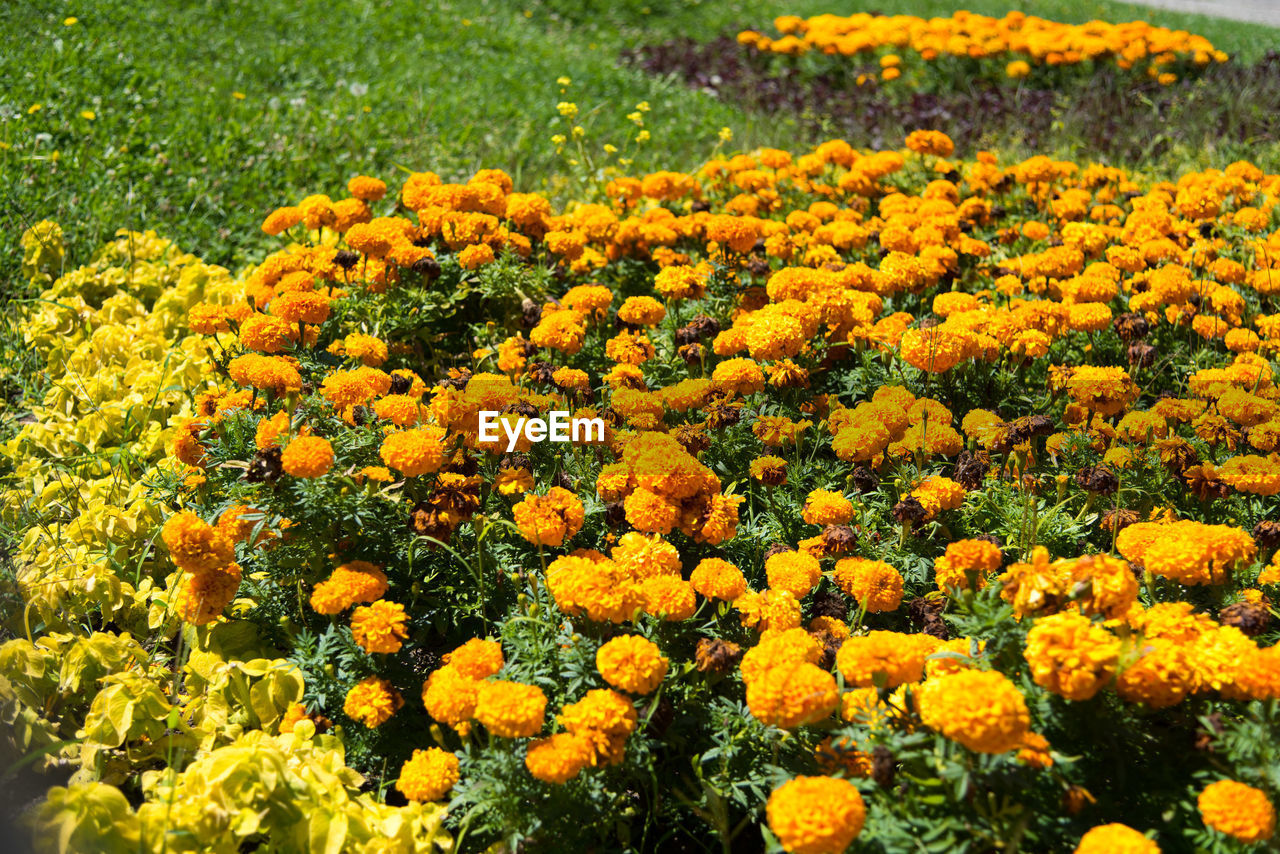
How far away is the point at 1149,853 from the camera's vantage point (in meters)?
1.55

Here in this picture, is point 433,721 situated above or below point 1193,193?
below

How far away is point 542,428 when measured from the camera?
2826mm

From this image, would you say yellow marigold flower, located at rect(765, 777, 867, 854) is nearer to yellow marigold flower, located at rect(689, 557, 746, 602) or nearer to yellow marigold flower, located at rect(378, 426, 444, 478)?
yellow marigold flower, located at rect(689, 557, 746, 602)

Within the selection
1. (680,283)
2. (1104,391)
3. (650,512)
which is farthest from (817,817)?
(680,283)

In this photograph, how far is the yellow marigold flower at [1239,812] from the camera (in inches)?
62.9

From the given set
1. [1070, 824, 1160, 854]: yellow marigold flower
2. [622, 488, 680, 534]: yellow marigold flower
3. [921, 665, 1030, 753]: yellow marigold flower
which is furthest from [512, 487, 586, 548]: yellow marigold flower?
[1070, 824, 1160, 854]: yellow marigold flower

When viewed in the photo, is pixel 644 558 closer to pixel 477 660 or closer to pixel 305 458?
pixel 477 660

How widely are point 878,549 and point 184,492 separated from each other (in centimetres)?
206

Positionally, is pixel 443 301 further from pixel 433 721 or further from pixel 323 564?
pixel 433 721

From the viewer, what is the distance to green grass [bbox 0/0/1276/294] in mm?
5047

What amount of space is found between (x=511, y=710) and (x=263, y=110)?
17.8 ft

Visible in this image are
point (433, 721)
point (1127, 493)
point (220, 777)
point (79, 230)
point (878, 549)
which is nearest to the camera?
point (220, 777)

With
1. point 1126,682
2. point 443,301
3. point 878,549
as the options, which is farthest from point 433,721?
point 443,301

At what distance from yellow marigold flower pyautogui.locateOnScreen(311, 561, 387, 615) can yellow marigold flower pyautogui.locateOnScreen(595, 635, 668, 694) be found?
60 cm
